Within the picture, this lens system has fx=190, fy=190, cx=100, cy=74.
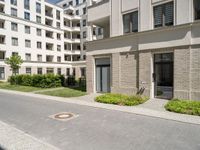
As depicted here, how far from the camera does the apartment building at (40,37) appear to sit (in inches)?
1551

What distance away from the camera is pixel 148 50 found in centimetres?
1405

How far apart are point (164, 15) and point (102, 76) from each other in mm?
7472

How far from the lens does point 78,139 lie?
652 centimetres

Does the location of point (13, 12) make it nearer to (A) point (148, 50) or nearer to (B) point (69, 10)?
(B) point (69, 10)

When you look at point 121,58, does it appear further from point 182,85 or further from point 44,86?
point 44,86

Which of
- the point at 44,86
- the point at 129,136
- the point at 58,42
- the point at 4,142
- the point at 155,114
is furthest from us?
the point at 58,42

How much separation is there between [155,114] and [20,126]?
649 centimetres

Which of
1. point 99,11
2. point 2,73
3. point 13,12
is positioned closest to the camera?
point 99,11

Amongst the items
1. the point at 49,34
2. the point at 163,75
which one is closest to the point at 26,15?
the point at 49,34

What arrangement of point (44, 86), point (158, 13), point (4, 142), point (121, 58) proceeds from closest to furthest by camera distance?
1. point (4, 142)
2. point (158, 13)
3. point (121, 58)
4. point (44, 86)

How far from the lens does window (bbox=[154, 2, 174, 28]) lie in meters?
13.3

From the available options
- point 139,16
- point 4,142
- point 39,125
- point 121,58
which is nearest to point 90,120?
point 39,125

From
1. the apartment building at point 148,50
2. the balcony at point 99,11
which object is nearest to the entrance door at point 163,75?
the apartment building at point 148,50

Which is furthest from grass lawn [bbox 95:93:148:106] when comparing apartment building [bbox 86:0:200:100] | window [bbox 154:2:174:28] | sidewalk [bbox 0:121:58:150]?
sidewalk [bbox 0:121:58:150]
